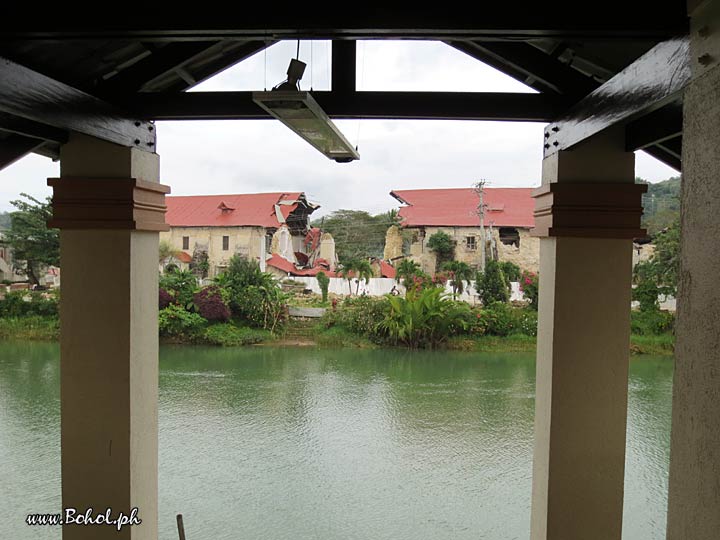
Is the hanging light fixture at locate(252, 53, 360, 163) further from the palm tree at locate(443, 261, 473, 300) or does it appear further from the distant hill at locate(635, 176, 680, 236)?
the palm tree at locate(443, 261, 473, 300)

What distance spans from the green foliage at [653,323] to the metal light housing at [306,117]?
10.2 meters

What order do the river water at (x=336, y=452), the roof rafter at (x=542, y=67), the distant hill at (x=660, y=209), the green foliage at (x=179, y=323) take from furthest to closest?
the distant hill at (x=660, y=209), the green foliage at (x=179, y=323), the river water at (x=336, y=452), the roof rafter at (x=542, y=67)

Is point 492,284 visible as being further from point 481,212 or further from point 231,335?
point 231,335

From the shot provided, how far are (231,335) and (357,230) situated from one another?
534 centimetres

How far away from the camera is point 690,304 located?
0.95m

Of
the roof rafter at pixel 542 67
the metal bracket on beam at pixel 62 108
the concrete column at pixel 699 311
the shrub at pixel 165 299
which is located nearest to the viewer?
the concrete column at pixel 699 311

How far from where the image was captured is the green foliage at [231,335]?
10477 mm

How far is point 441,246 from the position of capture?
39.6 feet

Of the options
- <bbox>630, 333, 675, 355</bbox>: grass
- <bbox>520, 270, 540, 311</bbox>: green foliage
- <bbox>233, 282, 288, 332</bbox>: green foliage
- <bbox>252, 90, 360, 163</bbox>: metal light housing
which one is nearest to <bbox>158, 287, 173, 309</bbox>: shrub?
<bbox>233, 282, 288, 332</bbox>: green foliage

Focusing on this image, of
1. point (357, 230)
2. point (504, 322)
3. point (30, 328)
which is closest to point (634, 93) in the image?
point (504, 322)

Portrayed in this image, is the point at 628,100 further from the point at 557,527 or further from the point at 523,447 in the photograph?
the point at 523,447

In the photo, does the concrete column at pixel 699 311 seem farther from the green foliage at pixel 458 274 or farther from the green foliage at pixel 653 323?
the green foliage at pixel 458 274

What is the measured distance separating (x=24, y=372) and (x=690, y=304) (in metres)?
8.21

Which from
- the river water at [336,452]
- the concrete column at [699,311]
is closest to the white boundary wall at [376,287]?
the river water at [336,452]
